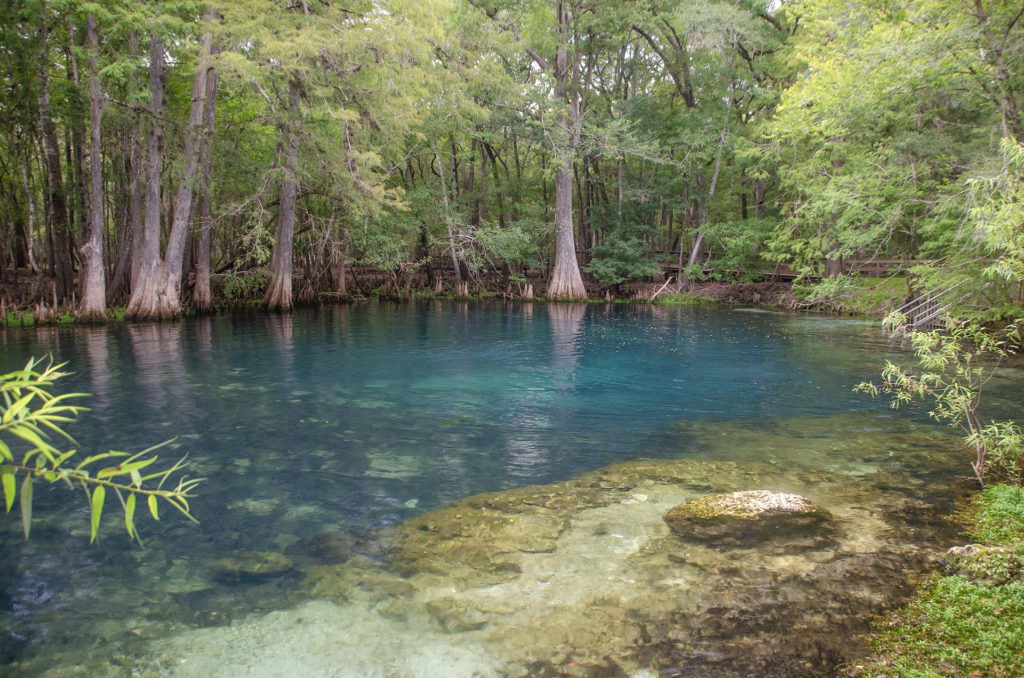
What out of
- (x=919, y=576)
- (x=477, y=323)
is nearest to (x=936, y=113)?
(x=477, y=323)

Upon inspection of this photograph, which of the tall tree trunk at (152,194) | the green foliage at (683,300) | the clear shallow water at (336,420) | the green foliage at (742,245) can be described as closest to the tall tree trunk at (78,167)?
the tall tree trunk at (152,194)

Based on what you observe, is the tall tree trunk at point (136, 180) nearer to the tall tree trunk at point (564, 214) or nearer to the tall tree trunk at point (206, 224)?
the tall tree trunk at point (206, 224)

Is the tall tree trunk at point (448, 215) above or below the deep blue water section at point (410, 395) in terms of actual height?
above

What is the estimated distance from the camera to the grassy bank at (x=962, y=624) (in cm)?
281

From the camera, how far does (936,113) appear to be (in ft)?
50.6

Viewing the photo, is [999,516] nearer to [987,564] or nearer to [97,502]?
[987,564]

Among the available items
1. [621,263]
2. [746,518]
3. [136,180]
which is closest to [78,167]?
[136,180]

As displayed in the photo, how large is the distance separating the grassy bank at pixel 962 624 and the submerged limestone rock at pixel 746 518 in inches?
33.6

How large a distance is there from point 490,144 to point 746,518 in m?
32.6

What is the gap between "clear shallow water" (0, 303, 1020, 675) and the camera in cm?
382

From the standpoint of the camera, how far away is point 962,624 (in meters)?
3.09

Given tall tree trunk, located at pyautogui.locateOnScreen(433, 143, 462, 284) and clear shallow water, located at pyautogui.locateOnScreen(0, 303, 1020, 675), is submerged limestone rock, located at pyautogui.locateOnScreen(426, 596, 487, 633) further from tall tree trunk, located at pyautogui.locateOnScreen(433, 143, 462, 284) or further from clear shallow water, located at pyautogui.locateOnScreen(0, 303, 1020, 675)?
tall tree trunk, located at pyautogui.locateOnScreen(433, 143, 462, 284)

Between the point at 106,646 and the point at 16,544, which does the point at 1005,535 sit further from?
the point at 16,544

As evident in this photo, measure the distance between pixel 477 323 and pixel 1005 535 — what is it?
17253 mm
